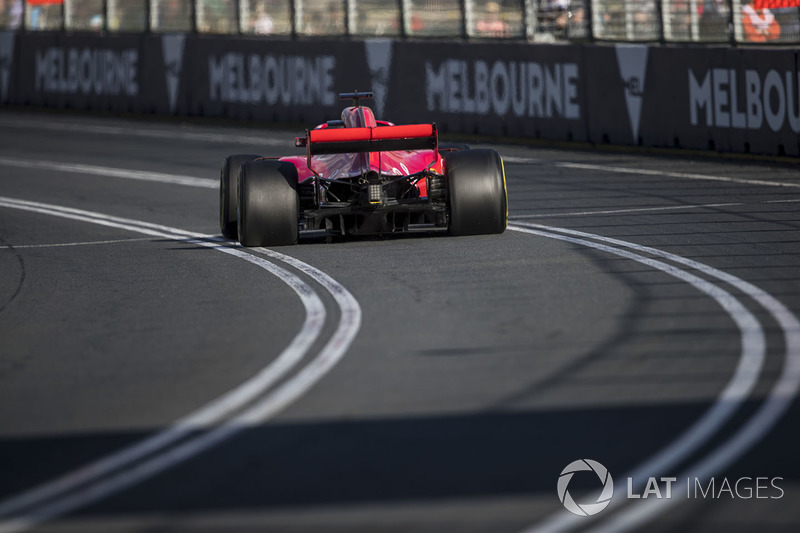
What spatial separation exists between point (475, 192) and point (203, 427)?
6.26 metres

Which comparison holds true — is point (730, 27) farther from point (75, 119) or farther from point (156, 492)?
point (75, 119)

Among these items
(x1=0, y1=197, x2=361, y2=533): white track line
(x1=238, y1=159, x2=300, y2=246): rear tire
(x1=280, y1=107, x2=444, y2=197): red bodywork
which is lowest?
(x1=0, y1=197, x2=361, y2=533): white track line

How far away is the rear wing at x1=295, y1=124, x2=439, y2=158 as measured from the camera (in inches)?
490

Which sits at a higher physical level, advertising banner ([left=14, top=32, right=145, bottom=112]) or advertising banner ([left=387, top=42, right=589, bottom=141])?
advertising banner ([left=14, top=32, right=145, bottom=112])

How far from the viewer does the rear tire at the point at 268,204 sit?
1234cm

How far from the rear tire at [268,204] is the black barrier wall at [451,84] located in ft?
25.5

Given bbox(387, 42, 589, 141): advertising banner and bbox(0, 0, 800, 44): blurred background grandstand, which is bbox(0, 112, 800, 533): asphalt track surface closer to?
bbox(0, 0, 800, 44): blurred background grandstand

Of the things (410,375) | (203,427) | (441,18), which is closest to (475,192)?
(410,375)

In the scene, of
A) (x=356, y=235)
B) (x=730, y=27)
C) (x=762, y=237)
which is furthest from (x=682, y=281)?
(x=730, y=27)

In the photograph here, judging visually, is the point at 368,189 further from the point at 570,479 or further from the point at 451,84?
the point at 451,84

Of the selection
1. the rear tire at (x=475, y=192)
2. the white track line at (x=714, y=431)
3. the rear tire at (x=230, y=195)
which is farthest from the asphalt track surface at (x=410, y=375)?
the rear tire at (x=230, y=195)

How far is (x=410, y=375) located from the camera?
7367 millimetres

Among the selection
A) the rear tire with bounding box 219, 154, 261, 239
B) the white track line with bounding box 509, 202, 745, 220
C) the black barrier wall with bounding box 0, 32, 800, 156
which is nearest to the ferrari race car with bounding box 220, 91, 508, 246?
Answer: the rear tire with bounding box 219, 154, 261, 239

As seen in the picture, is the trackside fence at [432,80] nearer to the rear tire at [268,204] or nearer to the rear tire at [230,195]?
the rear tire at [230,195]
